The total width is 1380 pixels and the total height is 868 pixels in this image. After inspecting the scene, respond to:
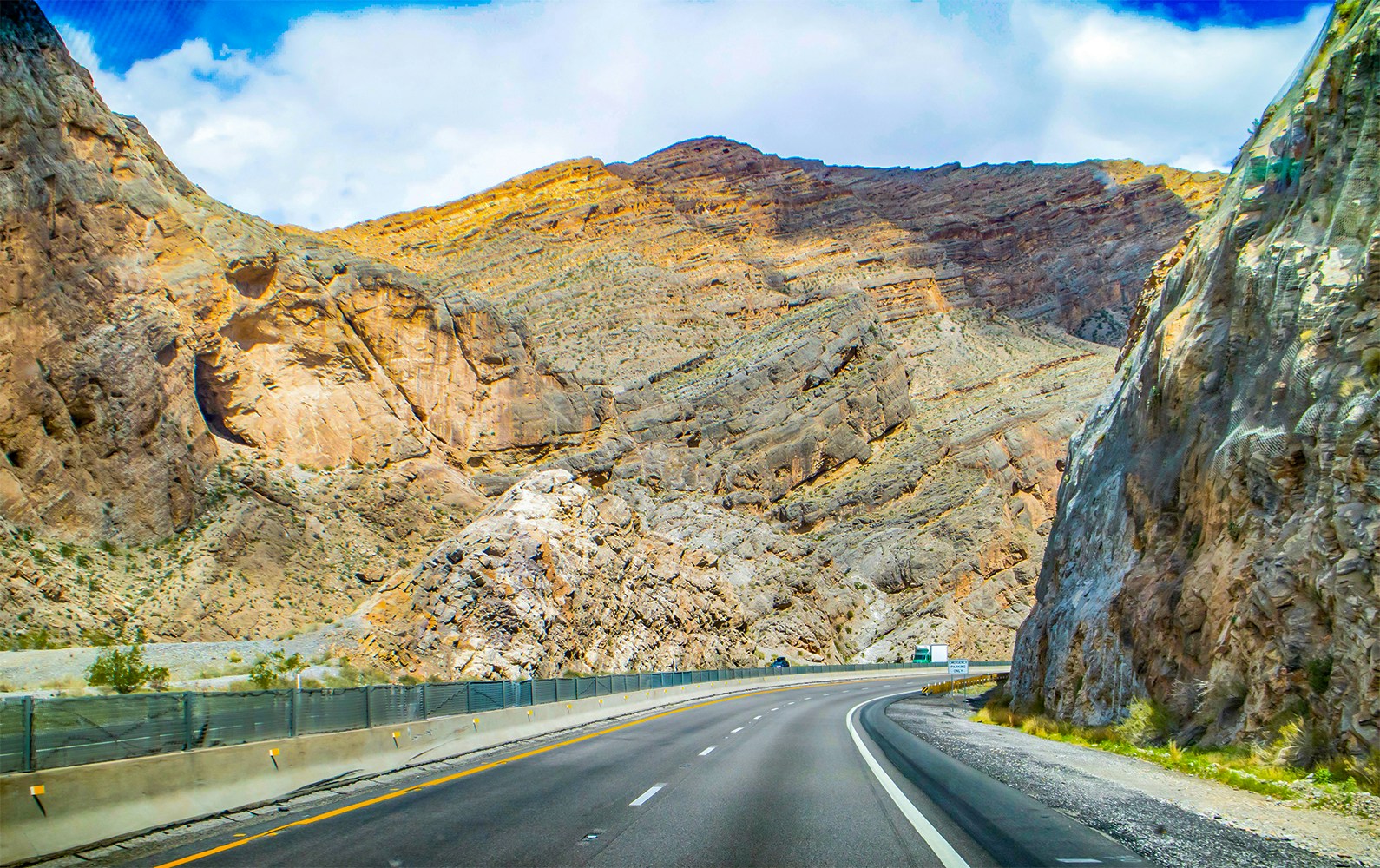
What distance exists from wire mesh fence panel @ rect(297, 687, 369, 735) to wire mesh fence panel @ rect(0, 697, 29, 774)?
4.28 metres

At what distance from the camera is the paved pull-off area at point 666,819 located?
27.1ft

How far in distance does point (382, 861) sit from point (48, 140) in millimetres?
48824

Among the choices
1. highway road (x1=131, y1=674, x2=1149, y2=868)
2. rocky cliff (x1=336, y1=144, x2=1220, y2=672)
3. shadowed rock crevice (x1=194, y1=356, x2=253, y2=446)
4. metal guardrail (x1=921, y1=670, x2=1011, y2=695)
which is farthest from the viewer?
rocky cliff (x1=336, y1=144, x2=1220, y2=672)

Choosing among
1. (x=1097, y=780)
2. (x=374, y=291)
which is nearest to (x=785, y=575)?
(x=374, y=291)

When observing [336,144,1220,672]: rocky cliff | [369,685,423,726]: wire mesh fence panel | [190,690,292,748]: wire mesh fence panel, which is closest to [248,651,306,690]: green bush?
[336,144,1220,672]: rocky cliff

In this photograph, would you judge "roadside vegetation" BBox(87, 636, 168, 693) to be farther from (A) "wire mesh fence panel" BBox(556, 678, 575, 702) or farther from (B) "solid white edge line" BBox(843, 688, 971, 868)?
(B) "solid white edge line" BBox(843, 688, 971, 868)

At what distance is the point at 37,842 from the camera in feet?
27.5

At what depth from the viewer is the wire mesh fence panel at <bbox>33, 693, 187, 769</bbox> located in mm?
9023

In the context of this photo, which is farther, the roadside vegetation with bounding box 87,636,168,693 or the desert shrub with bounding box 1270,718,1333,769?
the roadside vegetation with bounding box 87,636,168,693

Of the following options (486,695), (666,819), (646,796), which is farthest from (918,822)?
(486,695)

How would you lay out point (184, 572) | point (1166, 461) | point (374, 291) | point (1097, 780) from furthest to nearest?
1. point (374, 291)
2. point (184, 572)
3. point (1166, 461)
4. point (1097, 780)

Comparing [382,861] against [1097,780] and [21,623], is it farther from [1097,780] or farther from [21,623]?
[21,623]

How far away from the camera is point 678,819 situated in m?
10.2

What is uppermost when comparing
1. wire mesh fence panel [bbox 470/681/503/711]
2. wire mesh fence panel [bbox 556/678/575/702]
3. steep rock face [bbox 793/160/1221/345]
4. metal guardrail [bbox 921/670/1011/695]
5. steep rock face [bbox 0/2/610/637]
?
steep rock face [bbox 793/160/1221/345]
